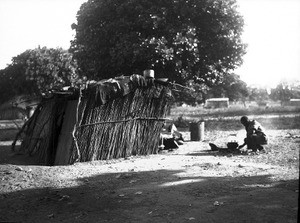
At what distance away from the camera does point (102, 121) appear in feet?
32.1

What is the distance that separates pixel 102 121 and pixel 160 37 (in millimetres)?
9873

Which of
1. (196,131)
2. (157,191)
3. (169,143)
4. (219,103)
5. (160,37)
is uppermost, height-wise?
(160,37)

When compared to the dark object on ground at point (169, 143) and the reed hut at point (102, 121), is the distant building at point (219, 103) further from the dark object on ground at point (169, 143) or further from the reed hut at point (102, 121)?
the reed hut at point (102, 121)

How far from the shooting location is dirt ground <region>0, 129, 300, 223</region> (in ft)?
15.5

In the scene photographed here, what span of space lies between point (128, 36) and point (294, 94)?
75318 millimetres

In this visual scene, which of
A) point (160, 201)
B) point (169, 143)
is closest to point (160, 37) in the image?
point (169, 143)

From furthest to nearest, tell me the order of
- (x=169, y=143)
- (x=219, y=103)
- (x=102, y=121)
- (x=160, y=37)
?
(x=219, y=103) → (x=160, y=37) → (x=169, y=143) → (x=102, y=121)

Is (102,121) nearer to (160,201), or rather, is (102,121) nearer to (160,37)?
(160,201)

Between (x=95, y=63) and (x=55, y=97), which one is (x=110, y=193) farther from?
(x=95, y=63)

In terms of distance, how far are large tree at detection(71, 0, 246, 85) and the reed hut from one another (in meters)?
6.57

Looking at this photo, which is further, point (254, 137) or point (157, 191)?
point (254, 137)

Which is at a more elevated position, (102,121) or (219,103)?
(219,103)

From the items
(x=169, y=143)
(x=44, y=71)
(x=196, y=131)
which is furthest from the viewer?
(x=44, y=71)

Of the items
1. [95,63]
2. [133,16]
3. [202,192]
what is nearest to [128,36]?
[133,16]
